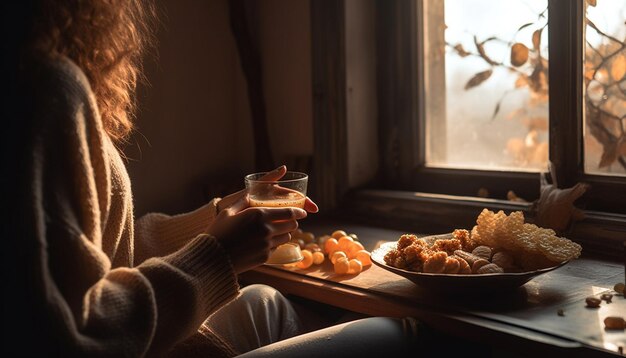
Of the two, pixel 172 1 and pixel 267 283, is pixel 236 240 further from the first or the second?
pixel 172 1

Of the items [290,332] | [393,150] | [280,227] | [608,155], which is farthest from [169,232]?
[608,155]

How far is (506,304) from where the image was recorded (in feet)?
3.93

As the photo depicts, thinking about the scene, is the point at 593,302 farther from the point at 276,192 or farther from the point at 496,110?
the point at 496,110

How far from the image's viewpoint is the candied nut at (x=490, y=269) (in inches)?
47.2

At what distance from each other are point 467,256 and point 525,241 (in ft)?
0.34

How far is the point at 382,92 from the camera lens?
2092mm

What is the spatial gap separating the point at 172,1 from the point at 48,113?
4.59 ft

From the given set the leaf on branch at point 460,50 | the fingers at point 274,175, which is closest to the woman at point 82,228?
the fingers at point 274,175

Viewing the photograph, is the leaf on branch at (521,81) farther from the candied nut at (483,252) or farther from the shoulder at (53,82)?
the shoulder at (53,82)

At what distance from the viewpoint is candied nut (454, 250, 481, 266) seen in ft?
4.12

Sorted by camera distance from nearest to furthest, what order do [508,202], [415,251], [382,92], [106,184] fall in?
[106,184] → [415,251] → [508,202] → [382,92]

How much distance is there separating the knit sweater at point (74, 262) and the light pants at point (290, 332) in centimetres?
19

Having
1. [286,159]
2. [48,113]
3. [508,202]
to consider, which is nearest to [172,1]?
[286,159]

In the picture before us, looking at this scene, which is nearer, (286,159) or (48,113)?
(48,113)
